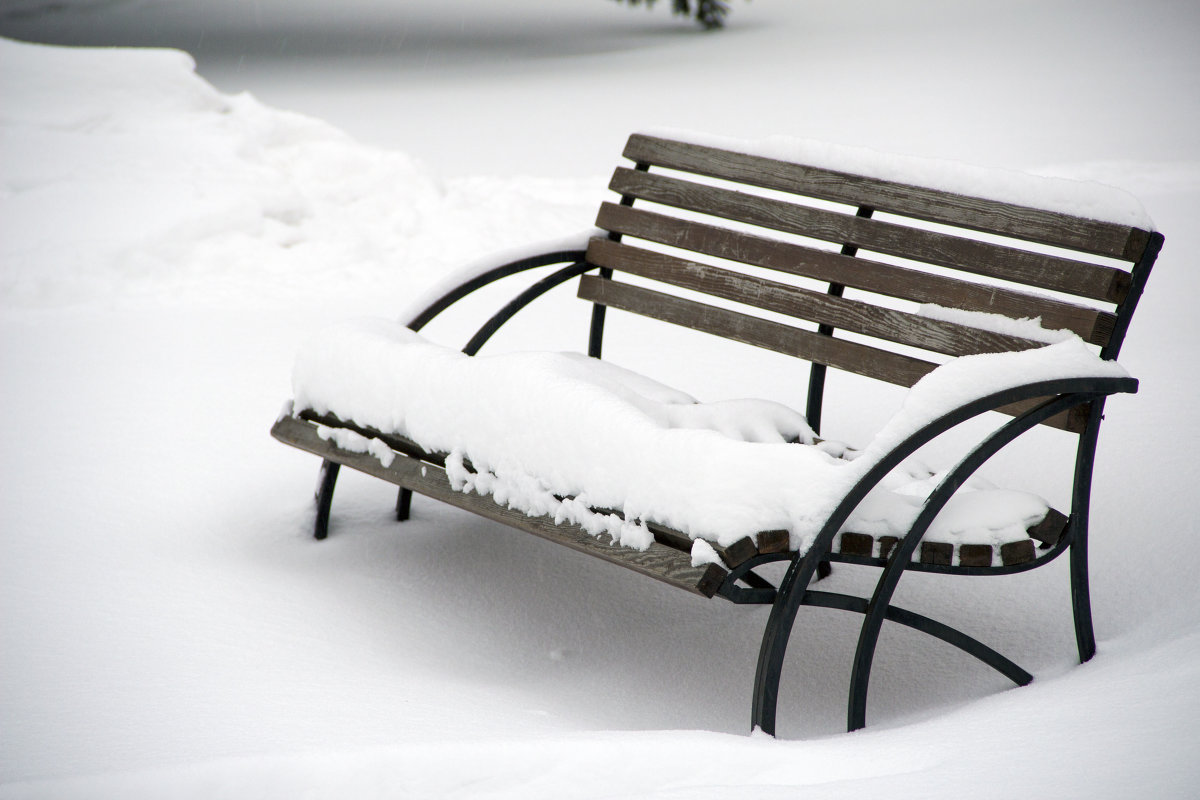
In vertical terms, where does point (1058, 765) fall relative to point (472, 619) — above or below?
above

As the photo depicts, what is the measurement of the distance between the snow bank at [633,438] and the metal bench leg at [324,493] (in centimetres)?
28

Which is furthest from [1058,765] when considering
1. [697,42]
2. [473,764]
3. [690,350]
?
[697,42]

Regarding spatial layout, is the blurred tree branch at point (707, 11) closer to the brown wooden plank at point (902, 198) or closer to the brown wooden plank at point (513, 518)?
the brown wooden plank at point (902, 198)

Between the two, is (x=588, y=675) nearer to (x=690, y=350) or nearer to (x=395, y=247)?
(x=690, y=350)

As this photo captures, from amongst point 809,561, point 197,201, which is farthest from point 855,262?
point 197,201

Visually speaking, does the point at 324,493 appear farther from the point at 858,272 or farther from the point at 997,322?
the point at 997,322

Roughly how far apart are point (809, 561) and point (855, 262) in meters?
1.14

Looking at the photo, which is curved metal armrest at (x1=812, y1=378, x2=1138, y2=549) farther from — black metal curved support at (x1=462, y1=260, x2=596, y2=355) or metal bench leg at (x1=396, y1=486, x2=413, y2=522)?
metal bench leg at (x1=396, y1=486, x2=413, y2=522)

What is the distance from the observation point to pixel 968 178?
107 inches

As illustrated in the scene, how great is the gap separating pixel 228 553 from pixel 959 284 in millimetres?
1968

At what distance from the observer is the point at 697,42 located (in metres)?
18.4

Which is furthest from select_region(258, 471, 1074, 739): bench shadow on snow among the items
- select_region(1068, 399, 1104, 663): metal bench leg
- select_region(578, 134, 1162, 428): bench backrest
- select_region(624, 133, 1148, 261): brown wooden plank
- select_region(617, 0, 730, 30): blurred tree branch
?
select_region(617, 0, 730, 30): blurred tree branch

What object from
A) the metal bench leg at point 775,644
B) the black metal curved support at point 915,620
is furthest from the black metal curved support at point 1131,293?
the metal bench leg at point 775,644

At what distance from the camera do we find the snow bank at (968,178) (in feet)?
8.11
